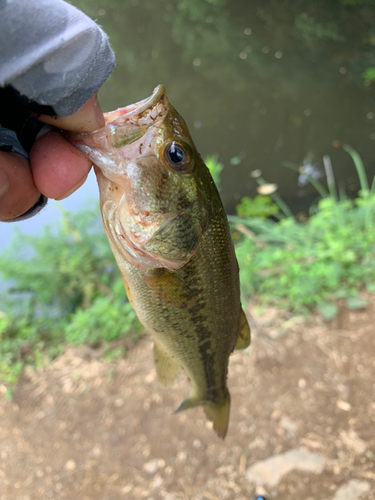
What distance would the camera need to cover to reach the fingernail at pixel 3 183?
46.3 inches

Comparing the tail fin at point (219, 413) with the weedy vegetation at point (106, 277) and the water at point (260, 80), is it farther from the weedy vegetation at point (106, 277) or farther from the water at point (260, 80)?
the water at point (260, 80)

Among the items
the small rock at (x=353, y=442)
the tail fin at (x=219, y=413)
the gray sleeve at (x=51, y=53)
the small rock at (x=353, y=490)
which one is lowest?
the small rock at (x=353, y=442)

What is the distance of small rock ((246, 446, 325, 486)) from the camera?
8.46 ft

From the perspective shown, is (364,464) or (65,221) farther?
(65,221)

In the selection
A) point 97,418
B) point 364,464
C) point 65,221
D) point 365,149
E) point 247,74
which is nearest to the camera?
point 364,464

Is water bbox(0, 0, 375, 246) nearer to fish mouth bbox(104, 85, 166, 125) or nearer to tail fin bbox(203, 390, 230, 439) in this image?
tail fin bbox(203, 390, 230, 439)

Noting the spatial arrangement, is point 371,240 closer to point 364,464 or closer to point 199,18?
point 364,464

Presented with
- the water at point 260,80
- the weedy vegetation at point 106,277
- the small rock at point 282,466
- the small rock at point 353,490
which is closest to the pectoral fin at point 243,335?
the small rock at point 282,466

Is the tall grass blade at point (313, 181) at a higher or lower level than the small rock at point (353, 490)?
lower

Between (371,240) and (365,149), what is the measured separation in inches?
134

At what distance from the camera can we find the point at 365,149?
6062mm

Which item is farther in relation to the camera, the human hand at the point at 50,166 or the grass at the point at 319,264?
the grass at the point at 319,264

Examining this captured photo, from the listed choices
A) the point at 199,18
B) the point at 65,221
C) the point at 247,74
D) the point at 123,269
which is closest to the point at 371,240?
the point at 123,269

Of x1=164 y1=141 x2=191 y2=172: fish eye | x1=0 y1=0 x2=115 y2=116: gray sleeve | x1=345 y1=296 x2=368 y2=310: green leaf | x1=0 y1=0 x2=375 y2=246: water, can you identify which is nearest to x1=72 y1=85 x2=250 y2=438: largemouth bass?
x1=164 y1=141 x2=191 y2=172: fish eye
